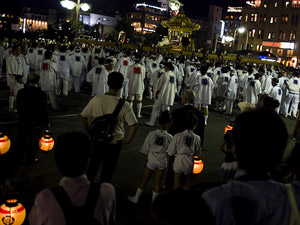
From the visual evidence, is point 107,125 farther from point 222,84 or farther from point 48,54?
point 222,84

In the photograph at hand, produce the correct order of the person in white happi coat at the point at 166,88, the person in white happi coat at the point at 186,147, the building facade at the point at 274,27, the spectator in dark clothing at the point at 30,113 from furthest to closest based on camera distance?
the building facade at the point at 274,27, the person in white happi coat at the point at 166,88, the spectator in dark clothing at the point at 30,113, the person in white happi coat at the point at 186,147

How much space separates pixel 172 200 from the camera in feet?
5.13

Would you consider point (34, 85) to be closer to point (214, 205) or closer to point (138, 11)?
point (214, 205)

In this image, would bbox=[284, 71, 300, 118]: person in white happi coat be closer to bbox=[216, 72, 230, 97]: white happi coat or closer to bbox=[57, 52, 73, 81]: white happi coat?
bbox=[216, 72, 230, 97]: white happi coat

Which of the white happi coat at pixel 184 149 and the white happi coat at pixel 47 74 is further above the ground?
the white happi coat at pixel 47 74

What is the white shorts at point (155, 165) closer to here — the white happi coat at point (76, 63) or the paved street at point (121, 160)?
the paved street at point (121, 160)

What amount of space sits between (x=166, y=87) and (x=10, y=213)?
7430 millimetres

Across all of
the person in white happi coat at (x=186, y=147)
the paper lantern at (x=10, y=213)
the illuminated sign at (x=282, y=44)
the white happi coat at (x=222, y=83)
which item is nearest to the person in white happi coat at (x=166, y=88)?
the white happi coat at (x=222, y=83)

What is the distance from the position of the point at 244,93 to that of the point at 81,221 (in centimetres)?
1329

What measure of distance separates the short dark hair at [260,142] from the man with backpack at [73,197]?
1.02 metres

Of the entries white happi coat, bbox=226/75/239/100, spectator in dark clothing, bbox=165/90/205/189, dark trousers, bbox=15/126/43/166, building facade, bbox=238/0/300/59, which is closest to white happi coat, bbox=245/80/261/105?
white happi coat, bbox=226/75/239/100

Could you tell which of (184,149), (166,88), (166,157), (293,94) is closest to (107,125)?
(184,149)

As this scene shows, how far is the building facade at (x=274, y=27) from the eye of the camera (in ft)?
228

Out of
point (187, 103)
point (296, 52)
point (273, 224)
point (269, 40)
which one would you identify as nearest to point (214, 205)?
point (273, 224)
